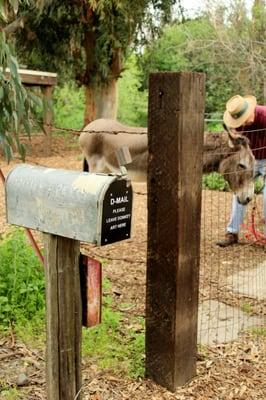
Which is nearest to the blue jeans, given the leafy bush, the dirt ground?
the dirt ground

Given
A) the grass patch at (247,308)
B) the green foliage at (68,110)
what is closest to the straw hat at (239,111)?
the grass patch at (247,308)

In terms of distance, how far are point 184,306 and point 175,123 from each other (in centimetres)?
94

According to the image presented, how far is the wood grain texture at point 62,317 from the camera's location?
226 centimetres

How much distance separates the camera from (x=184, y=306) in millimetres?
2859

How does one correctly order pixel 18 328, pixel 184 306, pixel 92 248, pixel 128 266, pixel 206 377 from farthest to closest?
pixel 92 248, pixel 128 266, pixel 18 328, pixel 206 377, pixel 184 306

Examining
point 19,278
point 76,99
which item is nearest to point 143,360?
point 19,278

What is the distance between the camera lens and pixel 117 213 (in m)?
2.12

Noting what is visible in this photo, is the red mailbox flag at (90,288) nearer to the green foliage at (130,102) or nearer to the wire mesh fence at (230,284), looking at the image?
the wire mesh fence at (230,284)

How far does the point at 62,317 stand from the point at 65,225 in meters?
0.42

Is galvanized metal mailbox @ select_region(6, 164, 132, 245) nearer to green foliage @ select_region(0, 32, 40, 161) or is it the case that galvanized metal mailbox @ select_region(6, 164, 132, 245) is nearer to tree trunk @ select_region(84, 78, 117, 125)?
green foliage @ select_region(0, 32, 40, 161)

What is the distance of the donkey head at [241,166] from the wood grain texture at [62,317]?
4.22 metres

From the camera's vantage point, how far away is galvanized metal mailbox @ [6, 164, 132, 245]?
6.77 ft

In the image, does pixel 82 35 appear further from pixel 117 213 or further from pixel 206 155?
pixel 117 213

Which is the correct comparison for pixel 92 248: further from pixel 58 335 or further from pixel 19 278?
pixel 58 335
